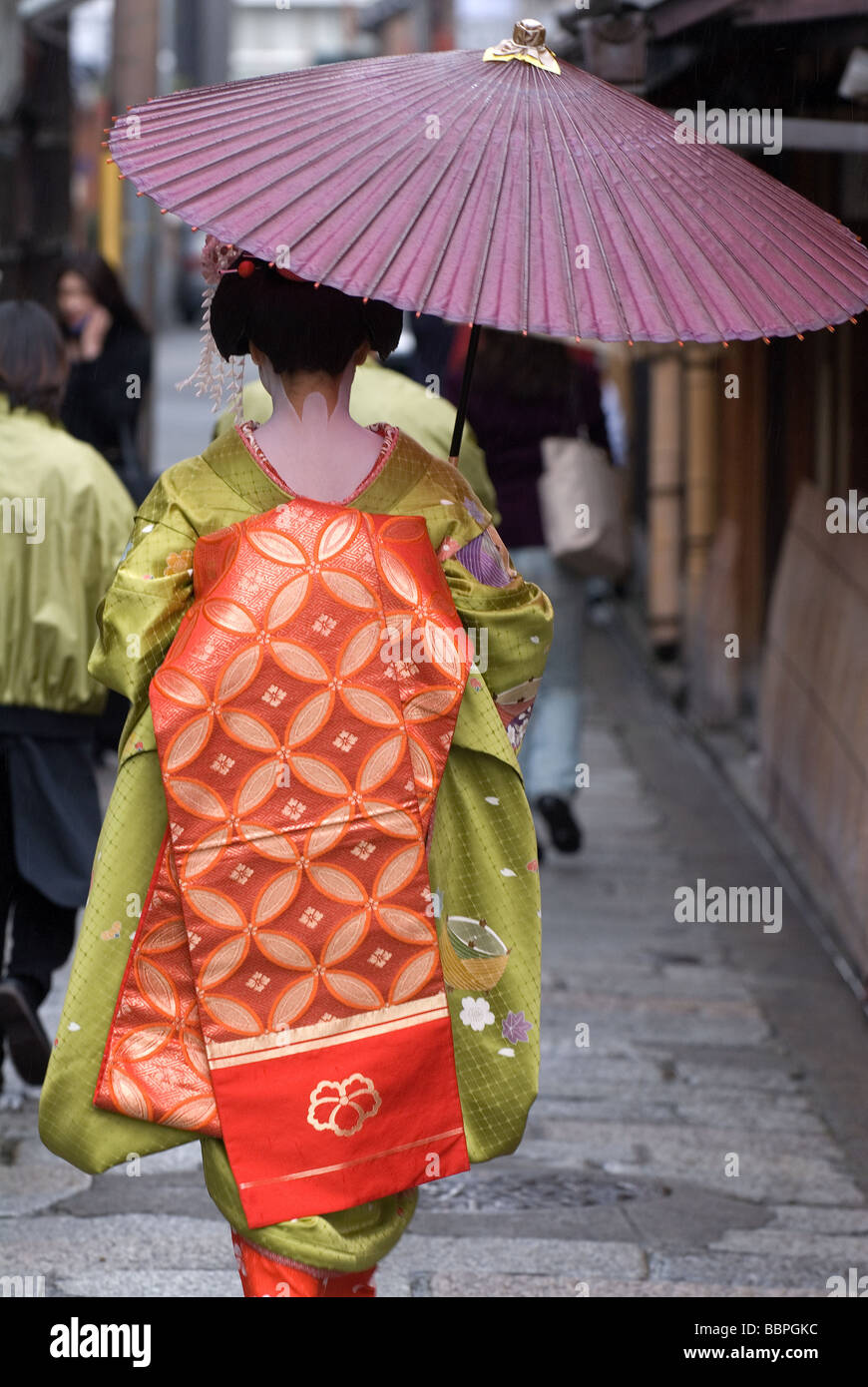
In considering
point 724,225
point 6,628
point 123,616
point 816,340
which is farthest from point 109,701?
point 816,340

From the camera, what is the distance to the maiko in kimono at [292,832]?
278 centimetres

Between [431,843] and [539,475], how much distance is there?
4087 mm

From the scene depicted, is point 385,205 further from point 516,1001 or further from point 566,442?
point 566,442

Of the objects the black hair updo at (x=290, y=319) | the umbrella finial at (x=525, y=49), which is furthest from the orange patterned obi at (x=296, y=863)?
the umbrella finial at (x=525, y=49)

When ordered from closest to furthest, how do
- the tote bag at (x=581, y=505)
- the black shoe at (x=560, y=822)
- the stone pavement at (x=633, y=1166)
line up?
the stone pavement at (x=633, y=1166)
the tote bag at (x=581, y=505)
the black shoe at (x=560, y=822)

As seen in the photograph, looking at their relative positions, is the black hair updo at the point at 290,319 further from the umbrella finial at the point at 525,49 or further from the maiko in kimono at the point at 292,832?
the umbrella finial at the point at 525,49

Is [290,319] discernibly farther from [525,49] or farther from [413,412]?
[413,412]

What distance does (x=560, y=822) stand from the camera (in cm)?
722

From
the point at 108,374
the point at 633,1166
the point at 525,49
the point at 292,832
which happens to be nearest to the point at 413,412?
the point at 525,49

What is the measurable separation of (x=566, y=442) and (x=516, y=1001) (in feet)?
13.4

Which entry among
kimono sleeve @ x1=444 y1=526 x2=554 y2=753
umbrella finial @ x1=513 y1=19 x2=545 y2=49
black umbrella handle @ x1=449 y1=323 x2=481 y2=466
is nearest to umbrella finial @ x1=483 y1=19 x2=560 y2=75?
umbrella finial @ x1=513 y1=19 x2=545 y2=49

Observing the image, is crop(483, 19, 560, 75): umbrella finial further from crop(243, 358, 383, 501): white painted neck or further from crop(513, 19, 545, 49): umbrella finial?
crop(243, 358, 383, 501): white painted neck

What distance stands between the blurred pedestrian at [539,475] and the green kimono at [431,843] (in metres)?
3.54

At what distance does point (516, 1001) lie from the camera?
2.96 metres
